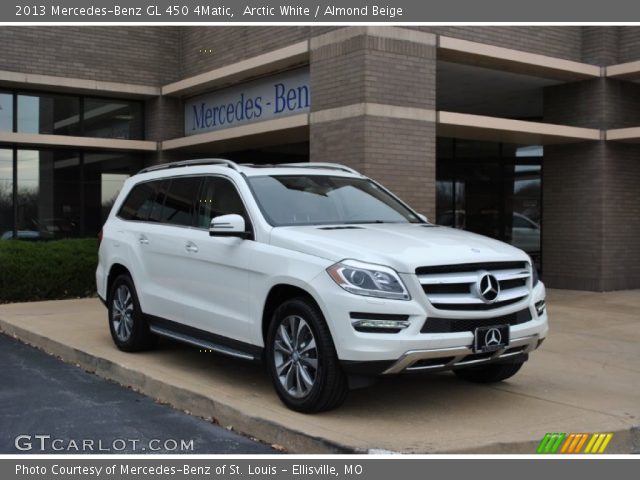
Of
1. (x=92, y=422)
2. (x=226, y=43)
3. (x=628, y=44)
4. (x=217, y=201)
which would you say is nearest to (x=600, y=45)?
(x=628, y=44)

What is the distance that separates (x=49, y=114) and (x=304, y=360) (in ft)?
39.5

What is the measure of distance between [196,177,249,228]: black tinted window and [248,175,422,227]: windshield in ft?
0.67

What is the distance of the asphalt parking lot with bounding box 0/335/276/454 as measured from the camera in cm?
525

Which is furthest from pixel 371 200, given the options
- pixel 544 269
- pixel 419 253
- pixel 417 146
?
pixel 544 269

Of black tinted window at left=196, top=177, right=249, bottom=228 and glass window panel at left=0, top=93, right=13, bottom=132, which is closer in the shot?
black tinted window at left=196, top=177, right=249, bottom=228

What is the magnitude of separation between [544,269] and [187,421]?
412 inches

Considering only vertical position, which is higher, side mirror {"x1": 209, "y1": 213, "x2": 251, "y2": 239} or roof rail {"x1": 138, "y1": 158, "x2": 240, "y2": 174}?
roof rail {"x1": 138, "y1": 158, "x2": 240, "y2": 174}

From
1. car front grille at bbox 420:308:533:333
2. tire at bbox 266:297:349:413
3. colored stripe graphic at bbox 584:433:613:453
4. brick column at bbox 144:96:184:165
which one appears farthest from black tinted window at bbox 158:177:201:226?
brick column at bbox 144:96:184:165

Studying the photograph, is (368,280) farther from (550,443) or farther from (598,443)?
(598,443)

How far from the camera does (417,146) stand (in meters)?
11.7

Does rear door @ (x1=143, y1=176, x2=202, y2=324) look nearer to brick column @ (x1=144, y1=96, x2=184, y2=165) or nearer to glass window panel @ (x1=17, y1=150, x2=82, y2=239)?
brick column @ (x1=144, y1=96, x2=184, y2=165)

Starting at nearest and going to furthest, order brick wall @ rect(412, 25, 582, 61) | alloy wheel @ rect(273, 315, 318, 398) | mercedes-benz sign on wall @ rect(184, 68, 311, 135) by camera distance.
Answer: alloy wheel @ rect(273, 315, 318, 398)
brick wall @ rect(412, 25, 582, 61)
mercedes-benz sign on wall @ rect(184, 68, 311, 135)

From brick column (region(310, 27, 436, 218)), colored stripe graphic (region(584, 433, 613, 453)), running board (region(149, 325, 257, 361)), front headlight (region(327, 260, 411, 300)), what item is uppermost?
brick column (region(310, 27, 436, 218))

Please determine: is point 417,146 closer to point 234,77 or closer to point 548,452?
point 234,77
